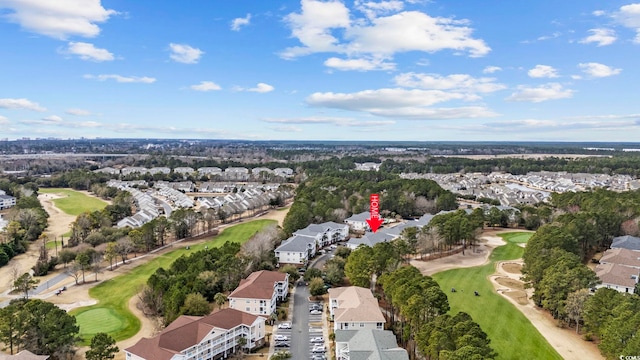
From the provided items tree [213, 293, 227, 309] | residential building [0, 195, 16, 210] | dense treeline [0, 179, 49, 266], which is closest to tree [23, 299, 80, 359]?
tree [213, 293, 227, 309]

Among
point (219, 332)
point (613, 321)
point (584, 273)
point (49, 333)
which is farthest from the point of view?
point (584, 273)

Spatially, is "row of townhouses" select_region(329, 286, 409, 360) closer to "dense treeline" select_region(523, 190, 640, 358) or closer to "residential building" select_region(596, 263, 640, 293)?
"dense treeline" select_region(523, 190, 640, 358)

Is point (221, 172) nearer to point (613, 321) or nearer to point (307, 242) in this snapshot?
point (307, 242)

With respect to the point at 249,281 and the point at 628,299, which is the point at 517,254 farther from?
the point at 249,281

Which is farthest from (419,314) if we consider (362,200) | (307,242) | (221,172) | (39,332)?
(221,172)

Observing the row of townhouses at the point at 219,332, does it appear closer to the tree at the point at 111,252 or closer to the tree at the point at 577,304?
the tree at the point at 111,252

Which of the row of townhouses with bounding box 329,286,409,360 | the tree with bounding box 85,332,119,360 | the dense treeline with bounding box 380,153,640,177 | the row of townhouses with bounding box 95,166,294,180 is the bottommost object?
the tree with bounding box 85,332,119,360
